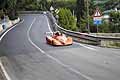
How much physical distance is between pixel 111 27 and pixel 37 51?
4706 centimetres

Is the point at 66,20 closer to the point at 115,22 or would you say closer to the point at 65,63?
the point at 115,22

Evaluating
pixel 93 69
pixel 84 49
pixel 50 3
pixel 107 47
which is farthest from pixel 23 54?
pixel 50 3

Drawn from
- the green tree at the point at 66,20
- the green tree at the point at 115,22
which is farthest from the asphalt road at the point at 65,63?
the green tree at the point at 115,22

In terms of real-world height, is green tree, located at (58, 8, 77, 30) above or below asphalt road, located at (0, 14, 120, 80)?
below

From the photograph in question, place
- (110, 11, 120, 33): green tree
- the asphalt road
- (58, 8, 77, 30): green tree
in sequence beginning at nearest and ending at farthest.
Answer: the asphalt road
(58, 8, 77, 30): green tree
(110, 11, 120, 33): green tree

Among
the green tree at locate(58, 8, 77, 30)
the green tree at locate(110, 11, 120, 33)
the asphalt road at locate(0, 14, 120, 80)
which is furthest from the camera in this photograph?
the green tree at locate(110, 11, 120, 33)

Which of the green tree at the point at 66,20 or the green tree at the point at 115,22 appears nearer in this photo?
the green tree at the point at 66,20

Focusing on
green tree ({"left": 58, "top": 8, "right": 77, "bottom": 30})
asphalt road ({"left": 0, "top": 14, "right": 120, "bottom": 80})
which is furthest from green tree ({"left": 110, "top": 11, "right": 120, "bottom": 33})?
asphalt road ({"left": 0, "top": 14, "right": 120, "bottom": 80})

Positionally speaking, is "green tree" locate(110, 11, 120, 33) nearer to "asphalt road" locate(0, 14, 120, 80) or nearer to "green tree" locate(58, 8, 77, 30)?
"green tree" locate(58, 8, 77, 30)

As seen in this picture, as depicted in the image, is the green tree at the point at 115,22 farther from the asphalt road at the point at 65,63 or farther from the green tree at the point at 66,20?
the asphalt road at the point at 65,63

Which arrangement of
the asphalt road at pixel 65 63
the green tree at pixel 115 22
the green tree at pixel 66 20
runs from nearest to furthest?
the asphalt road at pixel 65 63 → the green tree at pixel 66 20 → the green tree at pixel 115 22

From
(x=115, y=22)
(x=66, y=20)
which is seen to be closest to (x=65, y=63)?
(x=66, y=20)

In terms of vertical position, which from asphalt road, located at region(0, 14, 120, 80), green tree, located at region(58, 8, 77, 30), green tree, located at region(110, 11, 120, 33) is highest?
asphalt road, located at region(0, 14, 120, 80)

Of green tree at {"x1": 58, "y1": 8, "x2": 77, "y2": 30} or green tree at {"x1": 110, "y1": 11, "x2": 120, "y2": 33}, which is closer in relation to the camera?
green tree at {"x1": 58, "y1": 8, "x2": 77, "y2": 30}
